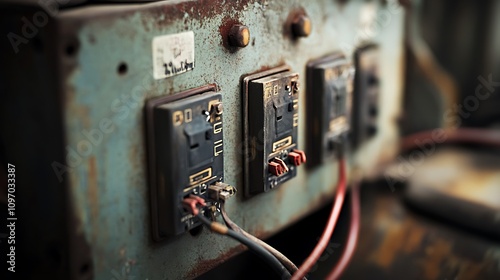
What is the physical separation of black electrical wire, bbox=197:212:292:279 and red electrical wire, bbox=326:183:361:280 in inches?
6.0

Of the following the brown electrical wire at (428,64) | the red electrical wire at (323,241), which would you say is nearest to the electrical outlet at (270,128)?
the red electrical wire at (323,241)

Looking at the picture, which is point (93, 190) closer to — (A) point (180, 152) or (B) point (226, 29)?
(A) point (180, 152)

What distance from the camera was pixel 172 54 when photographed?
0.81m

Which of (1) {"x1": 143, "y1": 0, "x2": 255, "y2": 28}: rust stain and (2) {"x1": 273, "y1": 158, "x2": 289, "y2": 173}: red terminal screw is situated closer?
(1) {"x1": 143, "y1": 0, "x2": 255, "y2": 28}: rust stain

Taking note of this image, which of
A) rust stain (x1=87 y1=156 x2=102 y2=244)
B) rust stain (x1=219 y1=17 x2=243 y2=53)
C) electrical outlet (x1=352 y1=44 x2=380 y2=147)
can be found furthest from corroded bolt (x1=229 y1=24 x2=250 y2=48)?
electrical outlet (x1=352 y1=44 x2=380 y2=147)

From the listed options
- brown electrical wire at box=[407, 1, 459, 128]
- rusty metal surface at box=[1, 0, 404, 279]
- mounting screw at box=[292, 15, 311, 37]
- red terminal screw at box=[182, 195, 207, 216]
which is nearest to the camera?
rusty metal surface at box=[1, 0, 404, 279]

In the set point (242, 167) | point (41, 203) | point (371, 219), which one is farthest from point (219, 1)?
point (371, 219)

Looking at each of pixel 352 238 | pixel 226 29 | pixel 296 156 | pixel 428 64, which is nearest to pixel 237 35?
pixel 226 29

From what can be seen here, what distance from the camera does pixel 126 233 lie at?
2.63ft

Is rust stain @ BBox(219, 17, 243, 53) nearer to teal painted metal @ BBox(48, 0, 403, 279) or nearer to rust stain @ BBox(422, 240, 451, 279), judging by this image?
teal painted metal @ BBox(48, 0, 403, 279)

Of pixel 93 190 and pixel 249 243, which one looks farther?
pixel 249 243

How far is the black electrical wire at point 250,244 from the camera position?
0.82m

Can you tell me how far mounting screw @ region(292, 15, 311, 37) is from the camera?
1.03m

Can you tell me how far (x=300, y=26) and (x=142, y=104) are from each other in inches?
14.0
